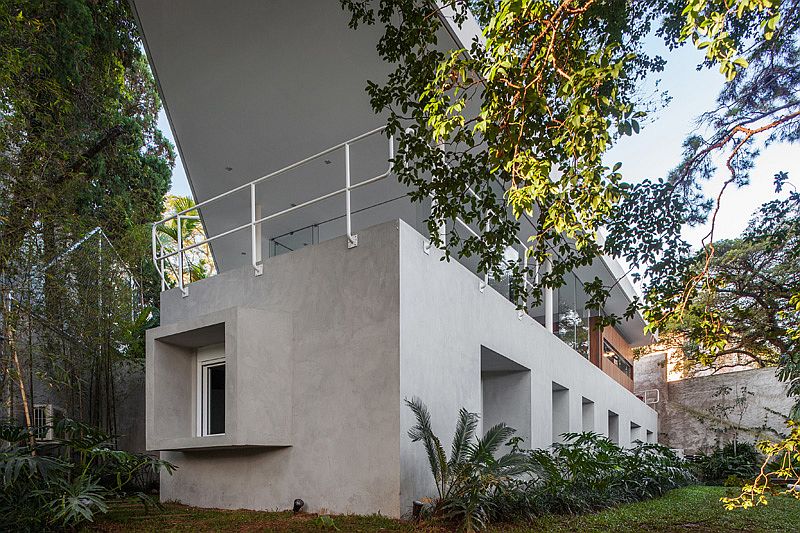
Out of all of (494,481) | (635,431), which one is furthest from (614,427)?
(494,481)

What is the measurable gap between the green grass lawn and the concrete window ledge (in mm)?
738

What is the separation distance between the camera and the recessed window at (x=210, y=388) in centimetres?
865

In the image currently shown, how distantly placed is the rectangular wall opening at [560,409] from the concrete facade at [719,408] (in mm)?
13822

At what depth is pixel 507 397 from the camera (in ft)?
34.4

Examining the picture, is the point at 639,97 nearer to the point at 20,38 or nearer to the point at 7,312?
the point at 20,38

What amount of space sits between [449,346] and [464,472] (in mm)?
1675

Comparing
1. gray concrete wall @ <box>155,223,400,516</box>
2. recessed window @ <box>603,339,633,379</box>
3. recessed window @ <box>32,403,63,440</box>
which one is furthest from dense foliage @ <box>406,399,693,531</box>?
recessed window @ <box>603,339,633,379</box>

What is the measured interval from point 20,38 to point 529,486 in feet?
25.1

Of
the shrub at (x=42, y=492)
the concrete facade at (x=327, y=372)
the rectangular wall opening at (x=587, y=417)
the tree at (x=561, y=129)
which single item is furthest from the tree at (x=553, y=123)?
the rectangular wall opening at (x=587, y=417)

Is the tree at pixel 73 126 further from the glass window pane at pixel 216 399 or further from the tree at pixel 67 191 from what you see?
the glass window pane at pixel 216 399

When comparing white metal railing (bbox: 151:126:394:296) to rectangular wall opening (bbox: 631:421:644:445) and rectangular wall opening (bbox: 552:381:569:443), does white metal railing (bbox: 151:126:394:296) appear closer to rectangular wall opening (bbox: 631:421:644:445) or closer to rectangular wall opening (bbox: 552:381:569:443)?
rectangular wall opening (bbox: 552:381:569:443)

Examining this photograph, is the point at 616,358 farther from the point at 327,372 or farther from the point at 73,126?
the point at 73,126

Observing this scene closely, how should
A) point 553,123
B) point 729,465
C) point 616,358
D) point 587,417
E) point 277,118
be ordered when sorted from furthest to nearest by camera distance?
point 616,358, point 729,465, point 587,417, point 277,118, point 553,123

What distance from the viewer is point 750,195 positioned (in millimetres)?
9891
